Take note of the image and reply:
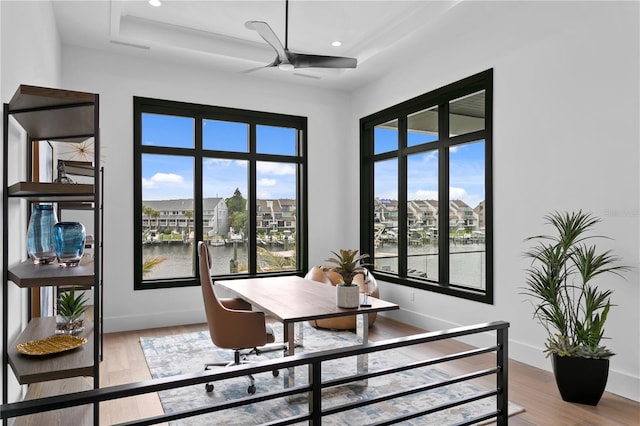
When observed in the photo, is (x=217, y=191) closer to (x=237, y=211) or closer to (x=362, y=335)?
(x=237, y=211)

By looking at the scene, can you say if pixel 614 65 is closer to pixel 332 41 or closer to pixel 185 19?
pixel 332 41

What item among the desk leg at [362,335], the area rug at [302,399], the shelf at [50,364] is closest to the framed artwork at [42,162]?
the shelf at [50,364]

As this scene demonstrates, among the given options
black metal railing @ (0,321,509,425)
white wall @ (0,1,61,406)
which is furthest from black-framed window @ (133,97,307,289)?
black metal railing @ (0,321,509,425)

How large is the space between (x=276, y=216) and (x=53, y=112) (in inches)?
157

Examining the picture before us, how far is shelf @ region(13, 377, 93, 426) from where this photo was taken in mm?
2645

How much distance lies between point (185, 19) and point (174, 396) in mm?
3438

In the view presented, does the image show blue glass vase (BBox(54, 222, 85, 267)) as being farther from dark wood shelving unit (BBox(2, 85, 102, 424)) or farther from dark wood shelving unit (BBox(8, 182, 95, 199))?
dark wood shelving unit (BBox(8, 182, 95, 199))

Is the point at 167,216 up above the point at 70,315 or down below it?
above

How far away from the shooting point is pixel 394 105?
5.39 m

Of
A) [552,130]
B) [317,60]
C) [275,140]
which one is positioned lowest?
[552,130]

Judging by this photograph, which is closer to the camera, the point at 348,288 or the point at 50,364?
the point at 50,364

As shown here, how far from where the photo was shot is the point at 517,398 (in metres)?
3.04

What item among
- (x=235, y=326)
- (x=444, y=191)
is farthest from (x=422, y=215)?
(x=235, y=326)

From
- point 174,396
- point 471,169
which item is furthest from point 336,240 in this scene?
point 174,396
